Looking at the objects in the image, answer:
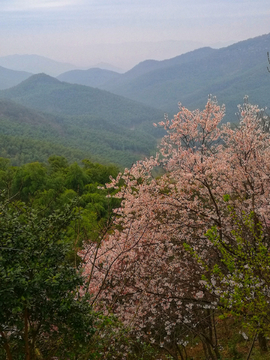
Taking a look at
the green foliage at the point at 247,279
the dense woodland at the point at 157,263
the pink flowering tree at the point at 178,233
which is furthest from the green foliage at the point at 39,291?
the pink flowering tree at the point at 178,233

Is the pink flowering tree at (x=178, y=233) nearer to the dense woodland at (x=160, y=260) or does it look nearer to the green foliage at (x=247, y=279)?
the dense woodland at (x=160, y=260)

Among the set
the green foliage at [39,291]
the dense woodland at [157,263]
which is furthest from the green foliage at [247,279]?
the green foliage at [39,291]

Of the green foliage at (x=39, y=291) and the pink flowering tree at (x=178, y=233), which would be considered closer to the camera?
the green foliage at (x=39, y=291)

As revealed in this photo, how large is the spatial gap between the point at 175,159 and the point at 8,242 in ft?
22.8

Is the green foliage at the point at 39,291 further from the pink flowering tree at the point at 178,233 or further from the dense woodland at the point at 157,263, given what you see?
the pink flowering tree at the point at 178,233

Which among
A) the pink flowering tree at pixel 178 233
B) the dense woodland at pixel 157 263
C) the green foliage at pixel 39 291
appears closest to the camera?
the green foliage at pixel 39 291

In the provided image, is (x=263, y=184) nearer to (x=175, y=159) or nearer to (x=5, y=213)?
(x=175, y=159)

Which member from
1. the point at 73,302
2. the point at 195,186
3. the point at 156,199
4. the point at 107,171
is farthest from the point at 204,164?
the point at 107,171

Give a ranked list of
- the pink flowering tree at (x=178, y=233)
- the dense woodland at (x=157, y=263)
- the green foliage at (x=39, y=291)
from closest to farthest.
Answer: the green foliage at (x=39, y=291)
the dense woodland at (x=157, y=263)
the pink flowering tree at (x=178, y=233)

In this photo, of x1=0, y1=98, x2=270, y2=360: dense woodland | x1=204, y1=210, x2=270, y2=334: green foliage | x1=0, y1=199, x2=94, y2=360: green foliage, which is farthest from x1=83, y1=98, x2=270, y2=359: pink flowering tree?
x1=0, y1=199, x2=94, y2=360: green foliage

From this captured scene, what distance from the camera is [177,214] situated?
9789mm

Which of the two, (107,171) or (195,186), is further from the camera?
(107,171)

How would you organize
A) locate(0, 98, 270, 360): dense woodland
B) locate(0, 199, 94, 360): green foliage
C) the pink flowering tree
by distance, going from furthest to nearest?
the pink flowering tree
locate(0, 98, 270, 360): dense woodland
locate(0, 199, 94, 360): green foliage

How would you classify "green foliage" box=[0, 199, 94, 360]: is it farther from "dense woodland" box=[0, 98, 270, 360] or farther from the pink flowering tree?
the pink flowering tree
